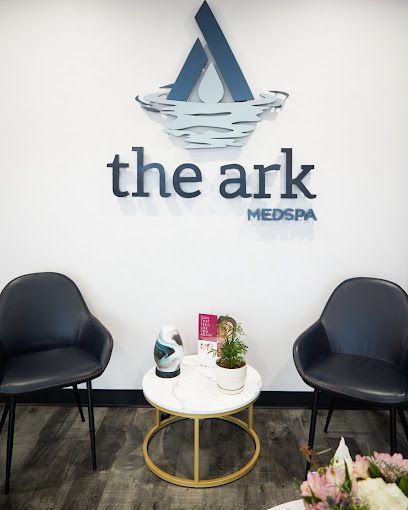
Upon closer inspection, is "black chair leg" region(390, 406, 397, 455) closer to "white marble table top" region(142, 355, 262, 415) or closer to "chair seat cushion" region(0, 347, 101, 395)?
"white marble table top" region(142, 355, 262, 415)

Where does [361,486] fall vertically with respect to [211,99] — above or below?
below

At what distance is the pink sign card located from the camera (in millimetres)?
2402

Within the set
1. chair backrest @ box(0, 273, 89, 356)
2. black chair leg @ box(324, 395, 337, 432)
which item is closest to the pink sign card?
chair backrest @ box(0, 273, 89, 356)

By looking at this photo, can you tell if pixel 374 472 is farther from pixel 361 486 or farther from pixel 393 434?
pixel 393 434

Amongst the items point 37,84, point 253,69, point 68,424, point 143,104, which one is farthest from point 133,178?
point 68,424

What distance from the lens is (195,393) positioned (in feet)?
7.07

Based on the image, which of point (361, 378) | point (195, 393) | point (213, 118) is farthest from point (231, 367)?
point (213, 118)

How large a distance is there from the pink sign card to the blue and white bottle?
0.55 feet

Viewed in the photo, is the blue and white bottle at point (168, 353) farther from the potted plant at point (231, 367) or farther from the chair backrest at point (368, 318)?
the chair backrest at point (368, 318)

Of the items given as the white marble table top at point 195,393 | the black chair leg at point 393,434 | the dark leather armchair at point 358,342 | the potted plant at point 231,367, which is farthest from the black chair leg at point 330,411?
the potted plant at point 231,367

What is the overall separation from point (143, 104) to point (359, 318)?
191cm

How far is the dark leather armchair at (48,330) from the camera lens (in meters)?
2.32

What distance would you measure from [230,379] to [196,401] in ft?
0.66

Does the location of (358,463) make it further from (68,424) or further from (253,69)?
(253,69)
